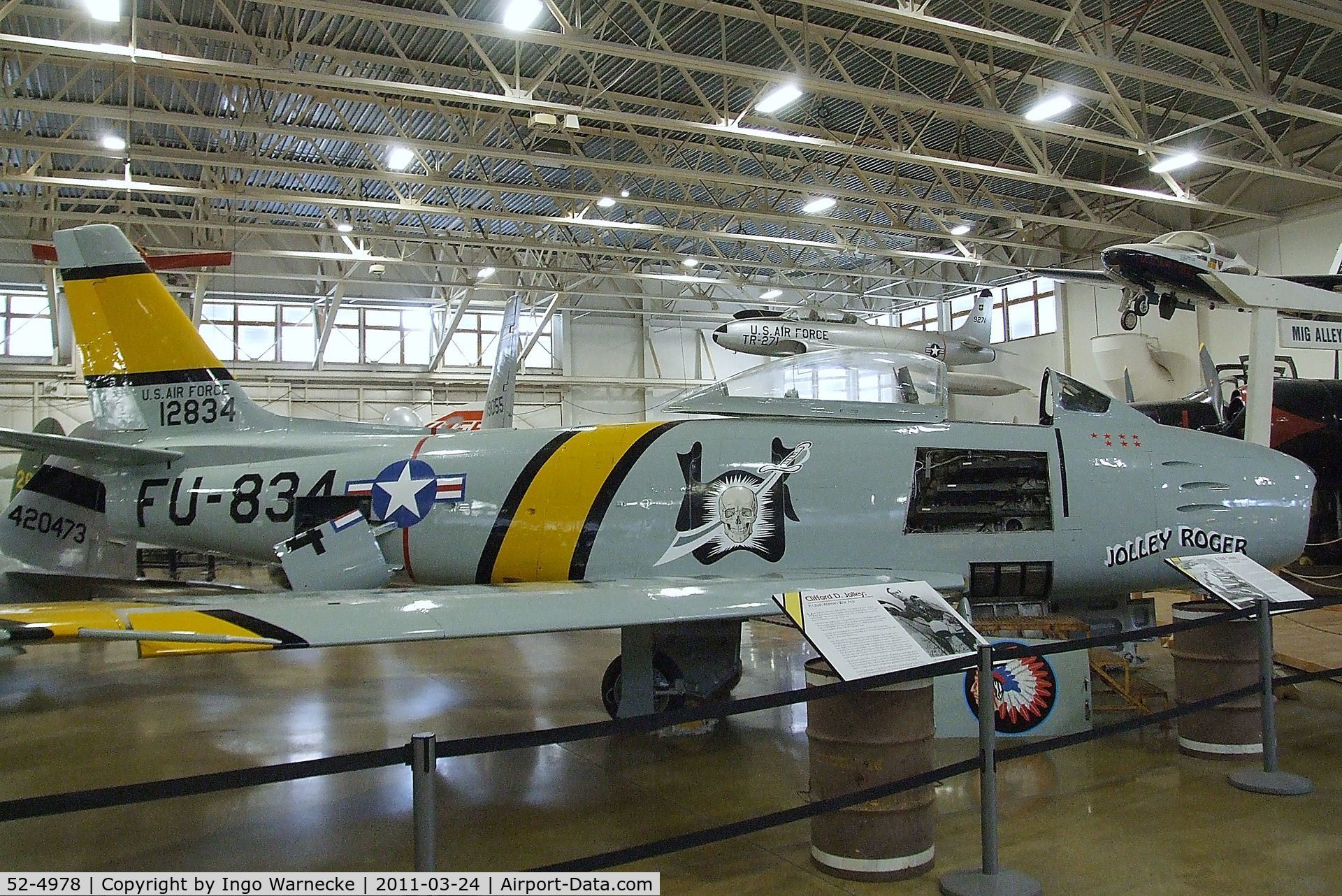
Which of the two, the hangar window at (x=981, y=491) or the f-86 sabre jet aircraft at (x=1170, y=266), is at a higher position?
the f-86 sabre jet aircraft at (x=1170, y=266)

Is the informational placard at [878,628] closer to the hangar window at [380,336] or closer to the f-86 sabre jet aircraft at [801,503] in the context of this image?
the f-86 sabre jet aircraft at [801,503]

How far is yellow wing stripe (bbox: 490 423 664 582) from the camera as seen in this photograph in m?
6.06

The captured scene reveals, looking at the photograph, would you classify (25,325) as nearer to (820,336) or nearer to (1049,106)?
(820,336)

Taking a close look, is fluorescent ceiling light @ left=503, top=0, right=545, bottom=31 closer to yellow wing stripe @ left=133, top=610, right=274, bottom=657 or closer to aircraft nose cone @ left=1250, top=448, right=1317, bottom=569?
yellow wing stripe @ left=133, top=610, right=274, bottom=657

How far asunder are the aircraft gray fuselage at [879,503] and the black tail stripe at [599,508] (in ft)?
0.03

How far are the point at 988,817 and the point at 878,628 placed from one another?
83 centimetres

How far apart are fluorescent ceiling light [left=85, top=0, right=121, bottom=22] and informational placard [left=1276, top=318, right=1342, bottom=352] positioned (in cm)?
1166

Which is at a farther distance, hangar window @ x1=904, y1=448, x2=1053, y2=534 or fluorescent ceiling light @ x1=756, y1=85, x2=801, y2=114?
fluorescent ceiling light @ x1=756, y1=85, x2=801, y2=114

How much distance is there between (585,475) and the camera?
616 cm

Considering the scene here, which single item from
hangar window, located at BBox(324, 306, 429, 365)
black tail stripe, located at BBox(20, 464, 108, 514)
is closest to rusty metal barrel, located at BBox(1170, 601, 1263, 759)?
black tail stripe, located at BBox(20, 464, 108, 514)

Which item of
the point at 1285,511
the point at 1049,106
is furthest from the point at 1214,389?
the point at 1285,511

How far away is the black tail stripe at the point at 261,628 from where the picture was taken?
13.1 feet

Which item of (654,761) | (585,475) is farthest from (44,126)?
(654,761)

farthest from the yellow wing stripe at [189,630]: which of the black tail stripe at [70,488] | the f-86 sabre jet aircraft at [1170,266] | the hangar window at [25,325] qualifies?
the hangar window at [25,325]
